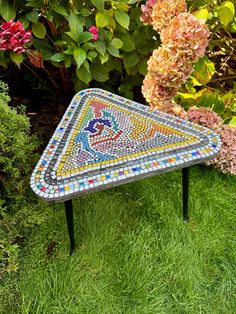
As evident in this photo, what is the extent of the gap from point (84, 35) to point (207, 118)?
2.45ft

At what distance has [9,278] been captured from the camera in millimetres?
1907

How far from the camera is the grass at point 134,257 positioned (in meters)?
1.85

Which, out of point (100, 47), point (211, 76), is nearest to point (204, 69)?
point (211, 76)

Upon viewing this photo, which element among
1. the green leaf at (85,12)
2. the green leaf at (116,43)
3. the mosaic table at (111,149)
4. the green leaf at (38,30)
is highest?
the green leaf at (85,12)

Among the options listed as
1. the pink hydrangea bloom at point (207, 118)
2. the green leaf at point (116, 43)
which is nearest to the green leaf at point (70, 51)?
the green leaf at point (116, 43)

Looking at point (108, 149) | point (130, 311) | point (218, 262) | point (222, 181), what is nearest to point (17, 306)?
point (130, 311)

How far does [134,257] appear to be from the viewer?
2.00 m

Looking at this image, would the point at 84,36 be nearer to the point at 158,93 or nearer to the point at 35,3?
the point at 35,3

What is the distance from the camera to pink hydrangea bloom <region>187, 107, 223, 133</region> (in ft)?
7.63

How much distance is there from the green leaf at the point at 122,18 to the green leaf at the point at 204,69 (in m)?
0.55

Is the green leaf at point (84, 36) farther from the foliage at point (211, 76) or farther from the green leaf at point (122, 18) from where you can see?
the foliage at point (211, 76)

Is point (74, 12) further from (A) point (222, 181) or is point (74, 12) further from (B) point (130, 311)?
(B) point (130, 311)

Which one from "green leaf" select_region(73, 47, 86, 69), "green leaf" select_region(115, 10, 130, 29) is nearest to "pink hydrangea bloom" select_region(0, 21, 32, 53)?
"green leaf" select_region(73, 47, 86, 69)

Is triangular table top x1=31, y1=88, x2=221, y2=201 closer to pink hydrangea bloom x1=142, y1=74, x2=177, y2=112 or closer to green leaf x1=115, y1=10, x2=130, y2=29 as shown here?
pink hydrangea bloom x1=142, y1=74, x2=177, y2=112
